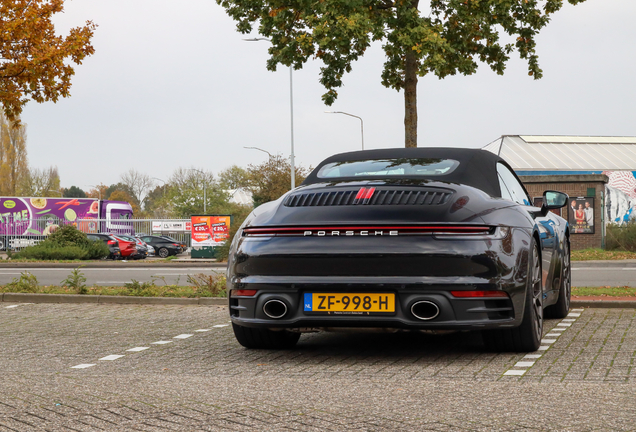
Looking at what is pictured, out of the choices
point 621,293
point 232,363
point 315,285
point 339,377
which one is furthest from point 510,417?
point 621,293

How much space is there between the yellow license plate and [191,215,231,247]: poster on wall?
81.6ft

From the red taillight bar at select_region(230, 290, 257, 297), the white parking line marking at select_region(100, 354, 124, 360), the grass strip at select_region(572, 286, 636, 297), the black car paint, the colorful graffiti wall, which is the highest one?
the colorful graffiti wall

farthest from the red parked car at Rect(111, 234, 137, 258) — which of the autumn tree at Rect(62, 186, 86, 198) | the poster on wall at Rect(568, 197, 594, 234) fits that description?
the autumn tree at Rect(62, 186, 86, 198)

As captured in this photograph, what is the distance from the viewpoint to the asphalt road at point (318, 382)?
3812 millimetres

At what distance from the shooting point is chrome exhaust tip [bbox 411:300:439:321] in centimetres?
525

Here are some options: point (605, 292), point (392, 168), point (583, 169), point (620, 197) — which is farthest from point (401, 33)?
point (583, 169)

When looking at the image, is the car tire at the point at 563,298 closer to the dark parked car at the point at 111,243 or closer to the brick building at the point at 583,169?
the brick building at the point at 583,169

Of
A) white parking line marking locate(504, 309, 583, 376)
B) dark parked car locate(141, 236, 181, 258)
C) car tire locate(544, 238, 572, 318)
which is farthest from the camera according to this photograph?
dark parked car locate(141, 236, 181, 258)

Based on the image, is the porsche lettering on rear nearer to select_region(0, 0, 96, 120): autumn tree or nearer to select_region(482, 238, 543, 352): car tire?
select_region(482, 238, 543, 352): car tire

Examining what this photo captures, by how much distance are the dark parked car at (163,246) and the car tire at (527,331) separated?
3461 cm

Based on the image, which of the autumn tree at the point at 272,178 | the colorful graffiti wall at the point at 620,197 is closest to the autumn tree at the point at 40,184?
the autumn tree at the point at 272,178

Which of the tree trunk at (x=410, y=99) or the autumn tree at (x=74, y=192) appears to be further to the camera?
the autumn tree at (x=74, y=192)

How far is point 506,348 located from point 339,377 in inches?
57.4

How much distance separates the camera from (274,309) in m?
5.56
